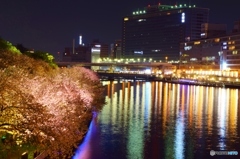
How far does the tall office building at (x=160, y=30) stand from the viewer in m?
119

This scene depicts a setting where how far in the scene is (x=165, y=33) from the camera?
124625 millimetres

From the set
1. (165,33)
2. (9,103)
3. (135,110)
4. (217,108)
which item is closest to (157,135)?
(135,110)

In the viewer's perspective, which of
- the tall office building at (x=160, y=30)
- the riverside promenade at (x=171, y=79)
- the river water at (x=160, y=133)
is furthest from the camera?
the tall office building at (x=160, y=30)

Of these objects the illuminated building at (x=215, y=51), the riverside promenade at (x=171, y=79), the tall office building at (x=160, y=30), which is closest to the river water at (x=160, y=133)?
the riverside promenade at (x=171, y=79)

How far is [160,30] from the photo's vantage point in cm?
12700

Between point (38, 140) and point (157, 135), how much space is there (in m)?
12.5

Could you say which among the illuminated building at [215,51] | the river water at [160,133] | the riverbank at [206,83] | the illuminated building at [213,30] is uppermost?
the illuminated building at [213,30]

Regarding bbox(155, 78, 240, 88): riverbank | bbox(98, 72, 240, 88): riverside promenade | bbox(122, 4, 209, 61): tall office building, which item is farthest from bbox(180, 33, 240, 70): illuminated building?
bbox(155, 78, 240, 88): riverbank

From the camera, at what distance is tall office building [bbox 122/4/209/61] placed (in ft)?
391

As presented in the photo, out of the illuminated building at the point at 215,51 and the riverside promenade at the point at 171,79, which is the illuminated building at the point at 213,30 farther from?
the riverside promenade at the point at 171,79

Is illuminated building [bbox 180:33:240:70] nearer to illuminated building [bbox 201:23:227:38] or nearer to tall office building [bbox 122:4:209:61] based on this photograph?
illuminated building [bbox 201:23:227:38]

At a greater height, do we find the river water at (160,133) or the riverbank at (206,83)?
the riverbank at (206,83)

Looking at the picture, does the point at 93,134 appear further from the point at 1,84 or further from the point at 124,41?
the point at 124,41

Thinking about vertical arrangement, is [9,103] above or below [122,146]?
above
